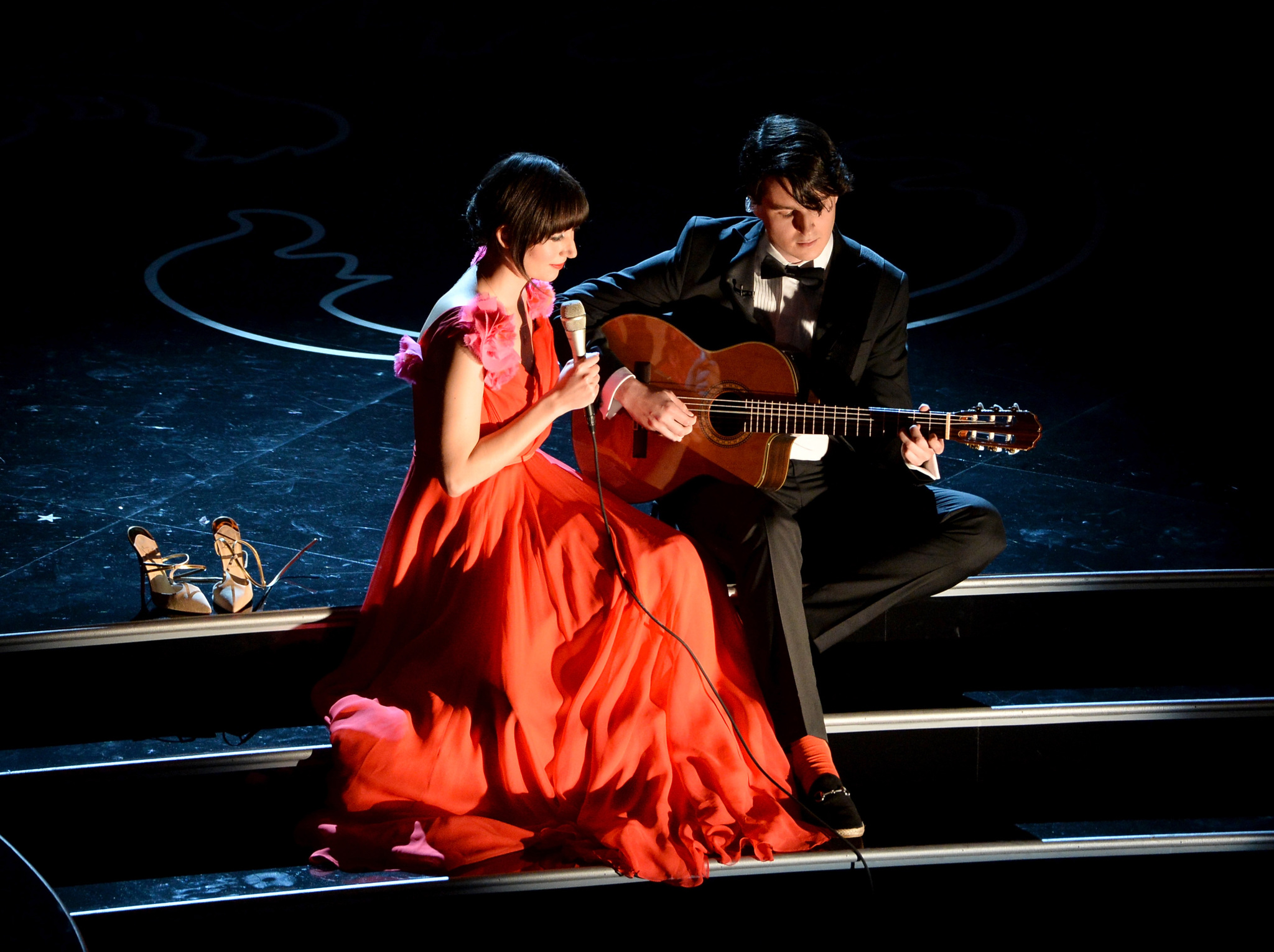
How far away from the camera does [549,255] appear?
2.74m

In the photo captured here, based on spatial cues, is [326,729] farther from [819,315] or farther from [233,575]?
[819,315]

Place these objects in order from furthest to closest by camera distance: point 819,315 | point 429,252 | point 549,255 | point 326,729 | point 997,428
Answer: point 429,252 → point 819,315 → point 326,729 → point 997,428 → point 549,255

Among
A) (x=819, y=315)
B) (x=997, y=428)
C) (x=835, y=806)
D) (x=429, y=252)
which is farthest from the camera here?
(x=429, y=252)

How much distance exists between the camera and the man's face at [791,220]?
299 cm

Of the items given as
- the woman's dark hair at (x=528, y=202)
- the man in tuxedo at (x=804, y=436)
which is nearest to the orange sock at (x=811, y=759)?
the man in tuxedo at (x=804, y=436)

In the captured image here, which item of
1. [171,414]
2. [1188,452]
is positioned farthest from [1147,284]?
[171,414]

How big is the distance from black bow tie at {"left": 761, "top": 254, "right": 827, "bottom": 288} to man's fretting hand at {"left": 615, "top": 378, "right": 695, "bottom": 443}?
0.43 m

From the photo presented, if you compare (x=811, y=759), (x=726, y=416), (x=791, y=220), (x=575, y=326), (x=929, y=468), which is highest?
(x=791, y=220)

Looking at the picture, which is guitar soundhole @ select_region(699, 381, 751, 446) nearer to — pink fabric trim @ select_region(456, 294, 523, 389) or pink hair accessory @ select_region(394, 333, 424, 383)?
pink fabric trim @ select_region(456, 294, 523, 389)

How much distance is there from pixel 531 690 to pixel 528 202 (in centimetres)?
108

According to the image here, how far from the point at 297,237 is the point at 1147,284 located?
4381 millimetres

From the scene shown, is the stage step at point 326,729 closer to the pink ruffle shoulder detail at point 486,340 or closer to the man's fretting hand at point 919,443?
the man's fretting hand at point 919,443

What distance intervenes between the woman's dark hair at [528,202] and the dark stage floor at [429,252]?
1.18m

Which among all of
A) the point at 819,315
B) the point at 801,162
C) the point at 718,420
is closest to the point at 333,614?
the point at 718,420
